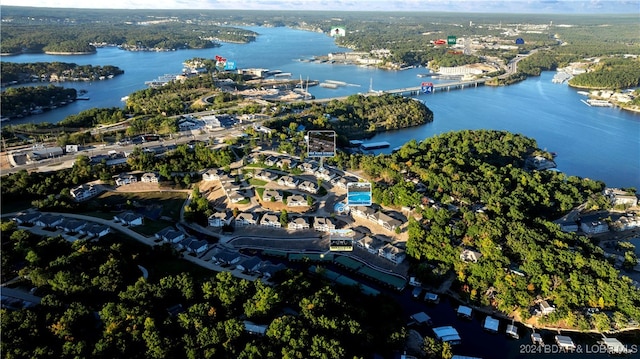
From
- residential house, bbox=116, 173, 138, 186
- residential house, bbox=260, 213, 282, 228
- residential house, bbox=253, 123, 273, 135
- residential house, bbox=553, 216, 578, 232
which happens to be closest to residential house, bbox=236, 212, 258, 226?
residential house, bbox=260, 213, 282, 228

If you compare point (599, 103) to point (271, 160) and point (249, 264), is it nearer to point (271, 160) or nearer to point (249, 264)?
point (271, 160)

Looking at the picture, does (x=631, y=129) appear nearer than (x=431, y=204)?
No

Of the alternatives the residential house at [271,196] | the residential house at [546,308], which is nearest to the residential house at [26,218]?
the residential house at [271,196]

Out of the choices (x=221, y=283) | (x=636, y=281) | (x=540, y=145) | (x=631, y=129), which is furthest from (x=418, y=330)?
(x=631, y=129)

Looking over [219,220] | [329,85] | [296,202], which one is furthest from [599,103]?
[219,220]

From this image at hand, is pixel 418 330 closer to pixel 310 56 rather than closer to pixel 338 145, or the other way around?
pixel 338 145
